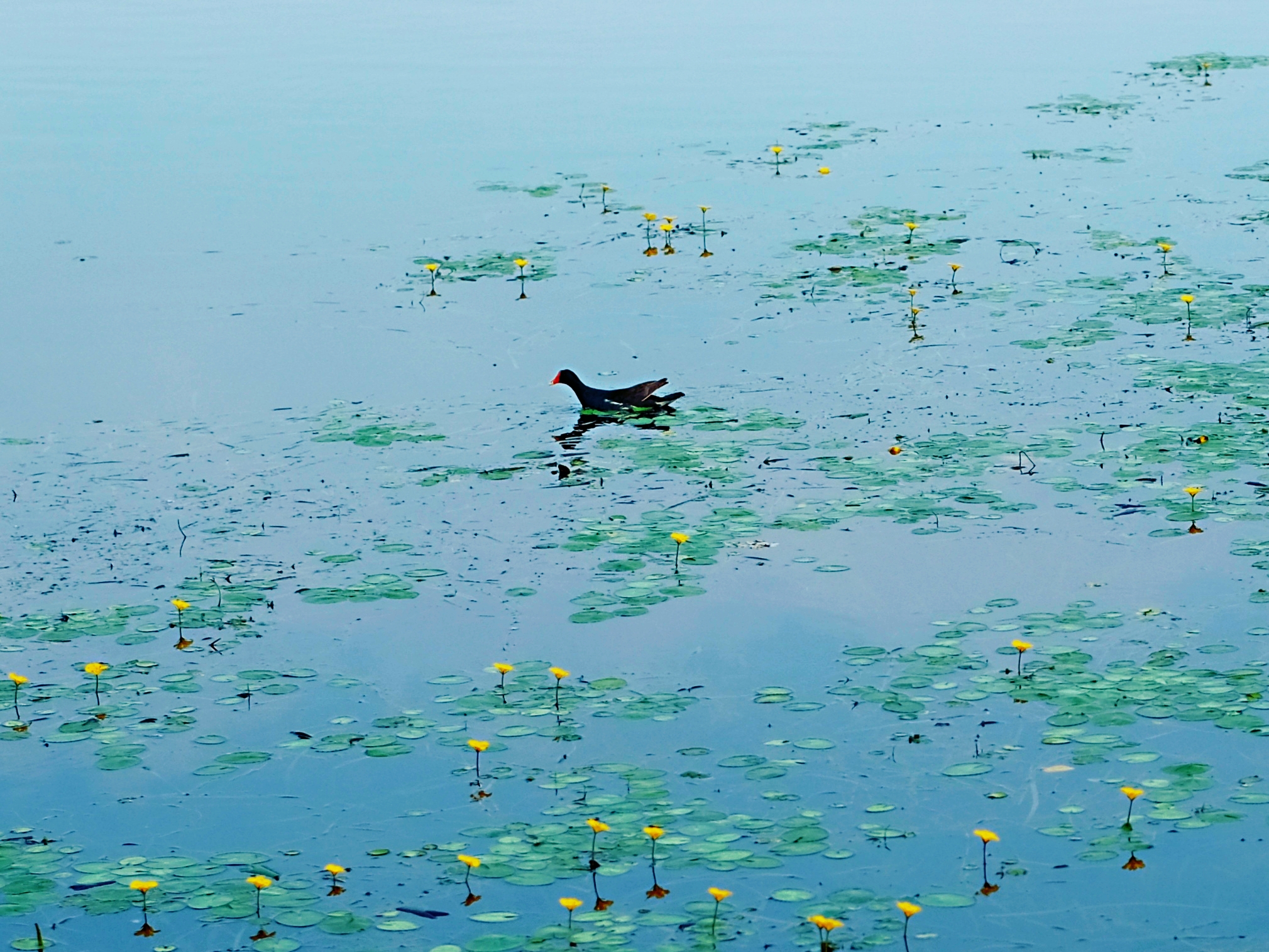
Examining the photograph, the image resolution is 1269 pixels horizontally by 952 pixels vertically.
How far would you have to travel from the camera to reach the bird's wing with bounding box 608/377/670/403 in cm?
1064

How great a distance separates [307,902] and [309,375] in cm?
608

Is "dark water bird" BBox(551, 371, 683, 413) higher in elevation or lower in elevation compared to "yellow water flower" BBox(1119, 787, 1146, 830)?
higher

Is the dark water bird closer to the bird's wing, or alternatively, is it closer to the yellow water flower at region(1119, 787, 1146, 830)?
the bird's wing

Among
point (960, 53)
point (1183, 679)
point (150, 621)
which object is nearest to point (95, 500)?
point (150, 621)

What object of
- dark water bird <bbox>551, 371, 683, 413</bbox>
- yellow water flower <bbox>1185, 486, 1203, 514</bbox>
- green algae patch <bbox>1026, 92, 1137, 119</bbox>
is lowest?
yellow water flower <bbox>1185, 486, 1203, 514</bbox>

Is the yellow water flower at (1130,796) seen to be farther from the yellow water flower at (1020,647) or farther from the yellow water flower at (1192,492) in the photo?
the yellow water flower at (1192,492)

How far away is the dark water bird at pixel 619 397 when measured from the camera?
10648 mm

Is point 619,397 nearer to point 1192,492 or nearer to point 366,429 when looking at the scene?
point 366,429

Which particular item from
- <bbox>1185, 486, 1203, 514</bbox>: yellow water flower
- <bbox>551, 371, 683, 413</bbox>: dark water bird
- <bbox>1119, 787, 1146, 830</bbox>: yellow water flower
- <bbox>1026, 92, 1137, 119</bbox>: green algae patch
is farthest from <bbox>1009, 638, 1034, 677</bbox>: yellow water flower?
<bbox>1026, 92, 1137, 119</bbox>: green algae patch

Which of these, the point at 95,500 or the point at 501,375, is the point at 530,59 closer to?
the point at 501,375

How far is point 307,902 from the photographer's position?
6.01 metres

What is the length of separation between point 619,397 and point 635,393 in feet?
0.32

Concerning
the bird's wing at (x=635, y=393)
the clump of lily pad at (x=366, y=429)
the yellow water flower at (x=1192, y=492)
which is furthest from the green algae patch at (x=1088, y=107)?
the clump of lily pad at (x=366, y=429)

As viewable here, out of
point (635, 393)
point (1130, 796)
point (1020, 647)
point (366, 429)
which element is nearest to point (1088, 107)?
point (635, 393)
